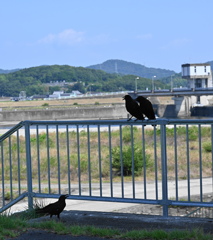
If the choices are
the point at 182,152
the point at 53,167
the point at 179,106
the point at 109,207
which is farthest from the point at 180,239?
the point at 179,106

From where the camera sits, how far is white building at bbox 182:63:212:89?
147 m

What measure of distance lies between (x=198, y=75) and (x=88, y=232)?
143 m

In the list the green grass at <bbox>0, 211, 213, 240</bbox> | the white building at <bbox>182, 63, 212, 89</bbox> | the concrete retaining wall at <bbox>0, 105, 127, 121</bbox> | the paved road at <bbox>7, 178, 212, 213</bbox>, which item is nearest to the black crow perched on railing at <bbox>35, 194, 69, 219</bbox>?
the green grass at <bbox>0, 211, 213, 240</bbox>

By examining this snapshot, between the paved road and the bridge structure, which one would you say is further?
the bridge structure

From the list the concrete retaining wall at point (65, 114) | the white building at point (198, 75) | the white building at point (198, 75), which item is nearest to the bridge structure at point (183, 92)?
the concrete retaining wall at point (65, 114)

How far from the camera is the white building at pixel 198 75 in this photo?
147 meters

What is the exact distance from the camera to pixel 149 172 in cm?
2484

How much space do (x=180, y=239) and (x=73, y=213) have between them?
200 cm

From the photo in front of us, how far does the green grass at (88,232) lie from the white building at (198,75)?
141065mm

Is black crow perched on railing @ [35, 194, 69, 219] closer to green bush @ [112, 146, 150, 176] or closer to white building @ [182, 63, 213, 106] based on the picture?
green bush @ [112, 146, 150, 176]

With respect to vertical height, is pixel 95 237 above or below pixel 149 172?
above

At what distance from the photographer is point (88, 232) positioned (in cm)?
564

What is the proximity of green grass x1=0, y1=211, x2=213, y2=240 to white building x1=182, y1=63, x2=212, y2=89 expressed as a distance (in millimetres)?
141065

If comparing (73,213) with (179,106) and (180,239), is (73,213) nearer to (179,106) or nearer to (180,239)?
(180,239)
